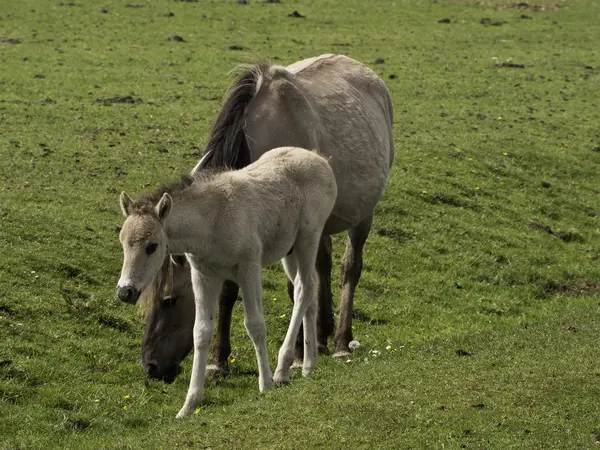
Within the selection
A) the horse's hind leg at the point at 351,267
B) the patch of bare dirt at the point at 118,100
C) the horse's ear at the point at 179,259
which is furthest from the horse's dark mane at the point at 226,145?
the patch of bare dirt at the point at 118,100

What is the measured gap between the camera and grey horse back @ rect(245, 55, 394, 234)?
10.6 metres

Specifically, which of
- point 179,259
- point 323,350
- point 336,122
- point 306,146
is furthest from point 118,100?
point 179,259

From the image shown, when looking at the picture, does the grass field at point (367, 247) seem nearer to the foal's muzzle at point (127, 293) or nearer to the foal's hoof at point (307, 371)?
the foal's hoof at point (307, 371)

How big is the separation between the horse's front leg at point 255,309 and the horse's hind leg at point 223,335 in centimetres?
150

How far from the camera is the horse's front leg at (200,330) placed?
342 inches

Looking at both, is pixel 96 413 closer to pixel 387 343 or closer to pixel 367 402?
pixel 367 402

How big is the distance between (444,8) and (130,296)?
122 feet

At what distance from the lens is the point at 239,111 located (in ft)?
33.9

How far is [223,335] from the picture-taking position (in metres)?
10.5

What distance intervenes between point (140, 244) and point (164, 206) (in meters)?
0.40

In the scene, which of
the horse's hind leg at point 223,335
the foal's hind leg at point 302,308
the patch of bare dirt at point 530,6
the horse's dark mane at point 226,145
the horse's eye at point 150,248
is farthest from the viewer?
the patch of bare dirt at point 530,6

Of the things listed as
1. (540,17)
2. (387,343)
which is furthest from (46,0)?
(387,343)

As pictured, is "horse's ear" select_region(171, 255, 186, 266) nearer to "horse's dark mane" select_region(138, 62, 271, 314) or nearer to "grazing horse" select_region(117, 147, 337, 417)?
"horse's dark mane" select_region(138, 62, 271, 314)

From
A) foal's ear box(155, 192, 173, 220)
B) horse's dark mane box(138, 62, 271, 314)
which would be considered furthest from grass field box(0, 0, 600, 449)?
foal's ear box(155, 192, 173, 220)
